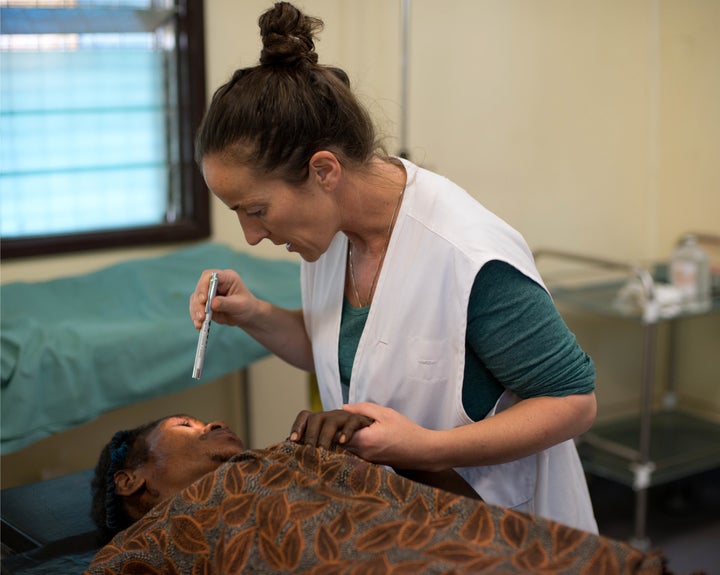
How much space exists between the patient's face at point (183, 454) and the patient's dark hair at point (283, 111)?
1.44 feet

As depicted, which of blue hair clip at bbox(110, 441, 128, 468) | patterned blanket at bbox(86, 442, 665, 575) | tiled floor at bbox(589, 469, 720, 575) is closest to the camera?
patterned blanket at bbox(86, 442, 665, 575)

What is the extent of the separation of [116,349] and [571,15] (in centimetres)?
198

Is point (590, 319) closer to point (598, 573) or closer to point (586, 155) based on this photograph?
point (586, 155)

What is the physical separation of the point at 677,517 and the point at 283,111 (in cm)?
245

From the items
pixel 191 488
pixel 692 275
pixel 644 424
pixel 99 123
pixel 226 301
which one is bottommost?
pixel 644 424

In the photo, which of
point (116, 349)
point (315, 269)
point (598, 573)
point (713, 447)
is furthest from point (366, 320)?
point (713, 447)

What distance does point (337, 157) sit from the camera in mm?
1319

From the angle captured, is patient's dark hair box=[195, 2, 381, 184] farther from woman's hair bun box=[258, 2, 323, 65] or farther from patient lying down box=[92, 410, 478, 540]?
patient lying down box=[92, 410, 478, 540]

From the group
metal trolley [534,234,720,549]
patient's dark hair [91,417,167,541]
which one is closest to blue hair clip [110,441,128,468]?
patient's dark hair [91,417,167,541]

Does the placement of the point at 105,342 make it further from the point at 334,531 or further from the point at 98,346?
the point at 334,531

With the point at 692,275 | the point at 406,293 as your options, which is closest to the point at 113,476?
the point at 406,293

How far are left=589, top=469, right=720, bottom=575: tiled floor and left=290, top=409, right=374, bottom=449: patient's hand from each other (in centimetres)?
187

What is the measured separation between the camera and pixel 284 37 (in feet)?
4.28

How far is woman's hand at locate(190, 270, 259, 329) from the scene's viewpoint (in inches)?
58.8
